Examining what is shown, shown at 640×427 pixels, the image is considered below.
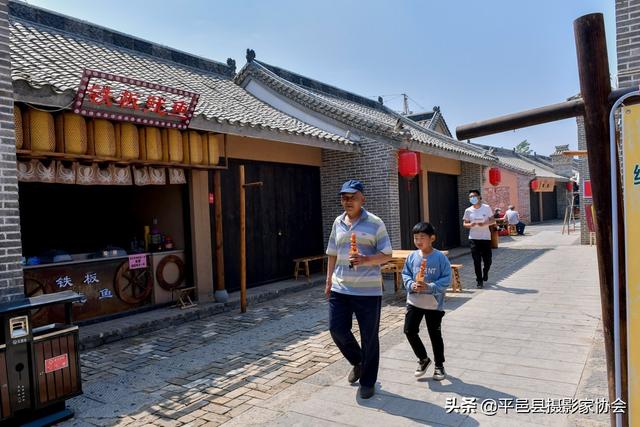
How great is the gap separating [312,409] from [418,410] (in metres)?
0.82

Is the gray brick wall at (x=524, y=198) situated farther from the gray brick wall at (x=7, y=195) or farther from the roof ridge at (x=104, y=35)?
the gray brick wall at (x=7, y=195)

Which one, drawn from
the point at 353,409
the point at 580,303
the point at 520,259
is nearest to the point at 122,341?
the point at 353,409

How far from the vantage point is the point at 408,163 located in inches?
399

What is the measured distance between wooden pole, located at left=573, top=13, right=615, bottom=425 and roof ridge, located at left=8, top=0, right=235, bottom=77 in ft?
30.7

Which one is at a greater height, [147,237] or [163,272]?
[147,237]

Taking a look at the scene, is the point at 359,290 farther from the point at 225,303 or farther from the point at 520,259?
the point at 520,259

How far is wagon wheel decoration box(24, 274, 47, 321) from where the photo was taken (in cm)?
584

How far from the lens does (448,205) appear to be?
15.5m

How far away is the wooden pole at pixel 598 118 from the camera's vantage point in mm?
2216

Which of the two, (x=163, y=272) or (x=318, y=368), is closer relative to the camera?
(x=318, y=368)

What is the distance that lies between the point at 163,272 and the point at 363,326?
4666 millimetres

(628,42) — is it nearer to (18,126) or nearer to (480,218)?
(480,218)

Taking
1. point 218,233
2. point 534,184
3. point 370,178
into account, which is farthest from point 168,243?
point 534,184

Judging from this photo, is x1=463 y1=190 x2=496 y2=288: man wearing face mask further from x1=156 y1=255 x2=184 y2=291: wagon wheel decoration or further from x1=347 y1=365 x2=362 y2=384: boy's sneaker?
x1=156 y1=255 x2=184 y2=291: wagon wheel decoration
